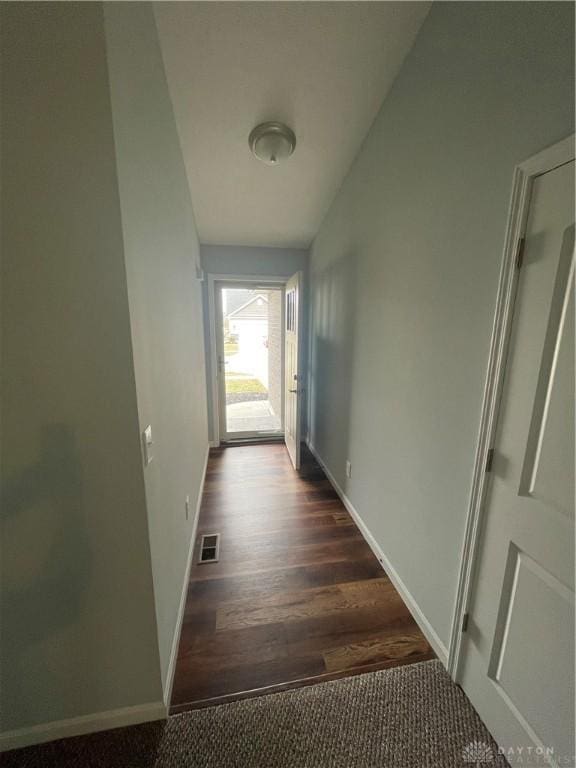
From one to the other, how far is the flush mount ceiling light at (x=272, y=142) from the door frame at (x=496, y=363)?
4.76 ft

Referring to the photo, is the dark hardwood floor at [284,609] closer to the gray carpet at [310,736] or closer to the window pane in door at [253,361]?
the gray carpet at [310,736]

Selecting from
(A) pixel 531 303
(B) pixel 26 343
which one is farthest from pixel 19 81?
(A) pixel 531 303

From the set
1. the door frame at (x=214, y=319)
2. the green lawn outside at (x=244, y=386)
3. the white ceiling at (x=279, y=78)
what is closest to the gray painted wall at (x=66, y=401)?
the white ceiling at (x=279, y=78)

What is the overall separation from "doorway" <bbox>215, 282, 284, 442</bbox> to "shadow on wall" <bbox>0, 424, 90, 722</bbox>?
2.69 metres

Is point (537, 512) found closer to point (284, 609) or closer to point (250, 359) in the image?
point (284, 609)

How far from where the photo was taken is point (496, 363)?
0.94 meters

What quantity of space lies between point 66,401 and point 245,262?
290 cm

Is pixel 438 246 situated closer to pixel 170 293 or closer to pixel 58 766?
pixel 170 293

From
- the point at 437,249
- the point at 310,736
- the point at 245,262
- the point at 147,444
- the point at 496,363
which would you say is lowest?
the point at 310,736

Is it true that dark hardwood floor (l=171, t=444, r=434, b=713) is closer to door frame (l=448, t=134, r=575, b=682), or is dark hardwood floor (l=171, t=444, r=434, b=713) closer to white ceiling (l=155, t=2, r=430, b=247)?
door frame (l=448, t=134, r=575, b=682)

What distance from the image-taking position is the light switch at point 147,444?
36.1 inches

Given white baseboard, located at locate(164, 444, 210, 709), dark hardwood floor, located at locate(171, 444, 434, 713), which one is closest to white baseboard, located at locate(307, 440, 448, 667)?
dark hardwood floor, located at locate(171, 444, 434, 713)

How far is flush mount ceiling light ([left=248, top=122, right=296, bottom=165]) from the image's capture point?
66.5 inches

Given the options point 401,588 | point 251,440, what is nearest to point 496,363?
point 401,588
